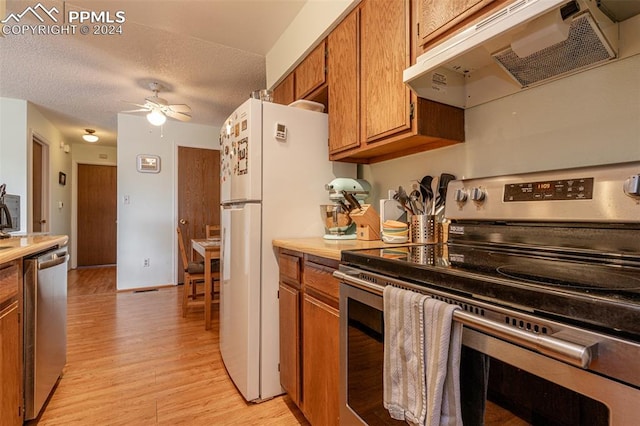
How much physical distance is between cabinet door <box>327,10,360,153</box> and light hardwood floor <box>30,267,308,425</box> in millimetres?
1474

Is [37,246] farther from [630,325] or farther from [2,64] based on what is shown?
[2,64]

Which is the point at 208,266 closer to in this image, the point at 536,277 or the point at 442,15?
the point at 442,15

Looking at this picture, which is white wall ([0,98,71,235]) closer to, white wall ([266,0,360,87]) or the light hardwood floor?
the light hardwood floor

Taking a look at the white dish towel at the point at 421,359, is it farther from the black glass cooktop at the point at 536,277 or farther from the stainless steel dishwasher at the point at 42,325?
the stainless steel dishwasher at the point at 42,325

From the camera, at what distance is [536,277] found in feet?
2.13

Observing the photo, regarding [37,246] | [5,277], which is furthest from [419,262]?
[37,246]

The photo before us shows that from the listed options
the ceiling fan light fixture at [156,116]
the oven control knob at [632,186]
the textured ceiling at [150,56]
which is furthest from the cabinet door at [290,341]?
the ceiling fan light fixture at [156,116]

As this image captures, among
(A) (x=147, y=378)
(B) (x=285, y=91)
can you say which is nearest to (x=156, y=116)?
(B) (x=285, y=91)

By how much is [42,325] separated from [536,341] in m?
2.04

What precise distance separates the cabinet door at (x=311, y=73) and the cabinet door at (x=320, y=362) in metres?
1.35

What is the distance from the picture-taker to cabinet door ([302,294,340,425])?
124 centimetres

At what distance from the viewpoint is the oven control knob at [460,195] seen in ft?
4.04

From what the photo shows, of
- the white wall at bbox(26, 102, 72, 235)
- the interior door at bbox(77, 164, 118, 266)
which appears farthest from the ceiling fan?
the interior door at bbox(77, 164, 118, 266)

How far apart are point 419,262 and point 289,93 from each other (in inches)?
75.4
